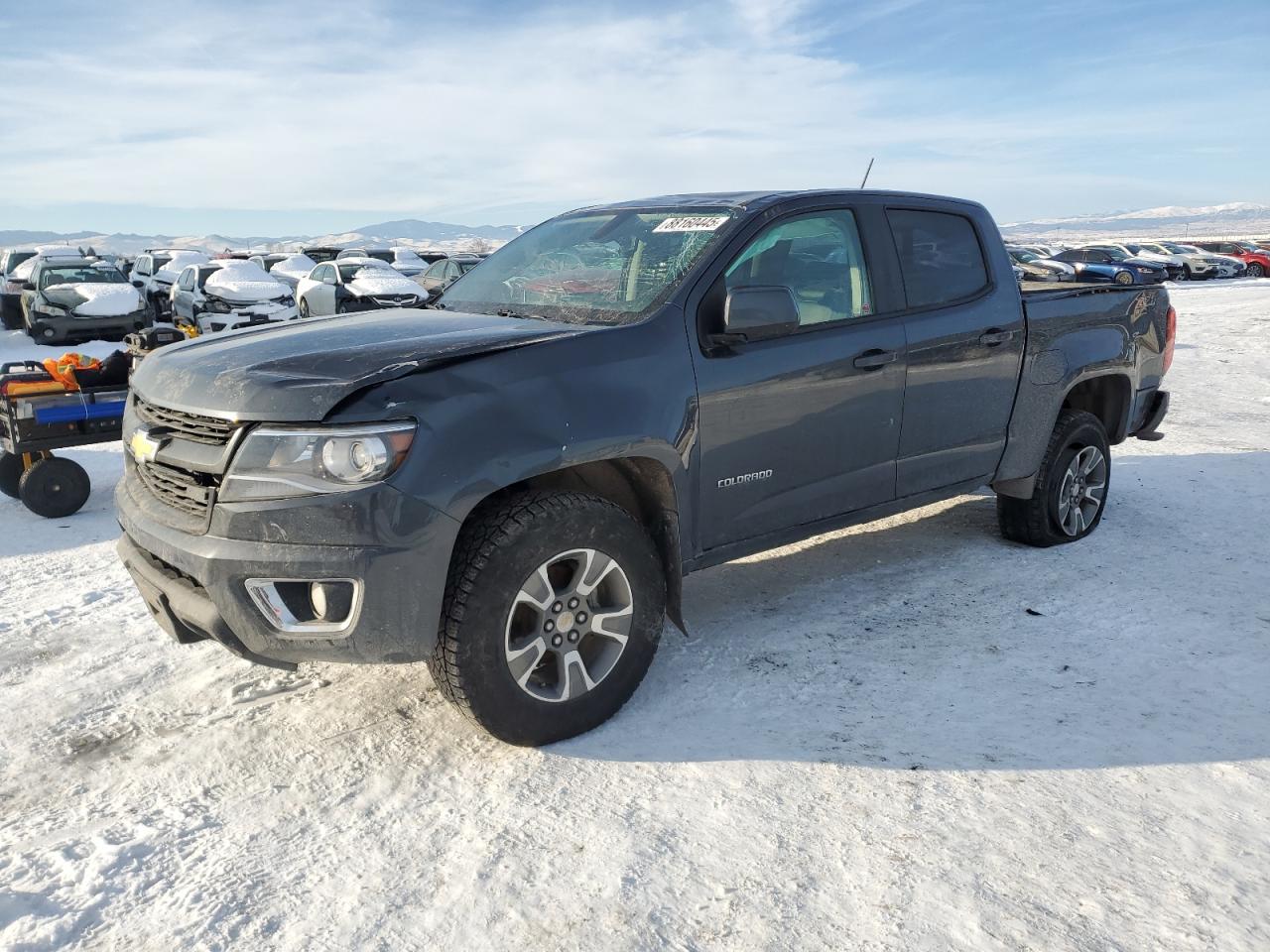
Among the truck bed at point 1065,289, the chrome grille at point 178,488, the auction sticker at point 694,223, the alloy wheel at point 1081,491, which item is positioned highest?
the auction sticker at point 694,223

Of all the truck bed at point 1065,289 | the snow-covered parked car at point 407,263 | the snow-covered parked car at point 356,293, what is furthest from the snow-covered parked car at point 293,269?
the truck bed at point 1065,289

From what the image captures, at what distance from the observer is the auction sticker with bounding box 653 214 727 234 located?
386 cm

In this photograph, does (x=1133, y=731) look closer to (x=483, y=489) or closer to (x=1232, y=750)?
(x=1232, y=750)

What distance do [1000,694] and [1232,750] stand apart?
734mm

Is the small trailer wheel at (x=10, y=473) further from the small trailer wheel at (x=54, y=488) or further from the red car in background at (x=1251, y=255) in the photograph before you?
the red car in background at (x=1251, y=255)

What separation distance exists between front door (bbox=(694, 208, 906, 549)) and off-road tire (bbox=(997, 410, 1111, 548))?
4.31 ft

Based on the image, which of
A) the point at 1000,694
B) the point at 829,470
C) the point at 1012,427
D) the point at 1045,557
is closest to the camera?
the point at 1000,694

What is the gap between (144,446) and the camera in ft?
10.9

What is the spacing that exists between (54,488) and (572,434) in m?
4.62

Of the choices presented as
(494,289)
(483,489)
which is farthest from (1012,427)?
(483,489)

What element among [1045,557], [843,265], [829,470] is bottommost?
[1045,557]

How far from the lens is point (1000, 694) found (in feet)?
11.9

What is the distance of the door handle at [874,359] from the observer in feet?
13.2

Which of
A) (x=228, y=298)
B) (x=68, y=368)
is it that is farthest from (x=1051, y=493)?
(x=228, y=298)
